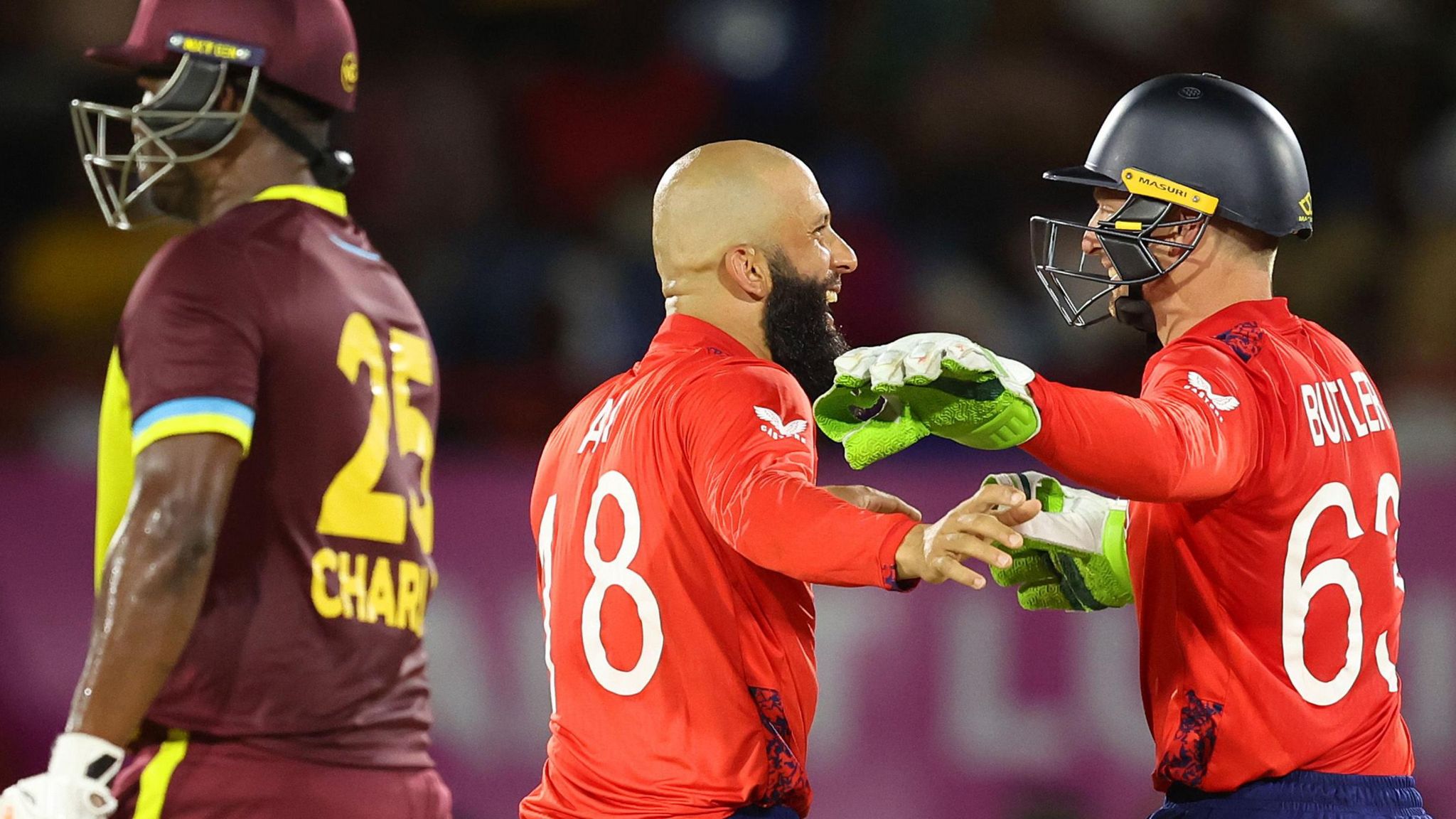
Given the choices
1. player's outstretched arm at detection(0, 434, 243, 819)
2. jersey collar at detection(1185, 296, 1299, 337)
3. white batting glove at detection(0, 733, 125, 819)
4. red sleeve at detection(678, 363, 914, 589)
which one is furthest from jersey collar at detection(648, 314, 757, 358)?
white batting glove at detection(0, 733, 125, 819)

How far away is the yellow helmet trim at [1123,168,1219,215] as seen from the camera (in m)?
4.13

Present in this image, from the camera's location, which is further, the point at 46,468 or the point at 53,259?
the point at 53,259

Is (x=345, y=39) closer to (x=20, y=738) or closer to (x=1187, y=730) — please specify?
(x=1187, y=730)

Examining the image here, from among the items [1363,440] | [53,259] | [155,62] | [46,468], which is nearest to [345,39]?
[155,62]

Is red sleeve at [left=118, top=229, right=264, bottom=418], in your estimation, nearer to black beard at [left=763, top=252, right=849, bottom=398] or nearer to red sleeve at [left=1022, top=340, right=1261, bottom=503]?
black beard at [left=763, top=252, right=849, bottom=398]

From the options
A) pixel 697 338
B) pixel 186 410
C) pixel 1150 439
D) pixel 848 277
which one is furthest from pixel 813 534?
pixel 848 277

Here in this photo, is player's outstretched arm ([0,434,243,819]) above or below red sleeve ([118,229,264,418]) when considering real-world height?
below

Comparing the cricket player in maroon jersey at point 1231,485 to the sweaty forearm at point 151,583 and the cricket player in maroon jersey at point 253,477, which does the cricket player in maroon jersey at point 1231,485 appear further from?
the sweaty forearm at point 151,583

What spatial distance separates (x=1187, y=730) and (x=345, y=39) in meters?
2.40

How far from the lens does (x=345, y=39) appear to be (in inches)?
158

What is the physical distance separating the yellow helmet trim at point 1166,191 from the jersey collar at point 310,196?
5.91 ft

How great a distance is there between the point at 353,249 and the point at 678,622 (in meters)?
1.06

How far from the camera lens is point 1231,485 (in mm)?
3695

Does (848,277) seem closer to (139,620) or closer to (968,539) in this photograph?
(968,539)
